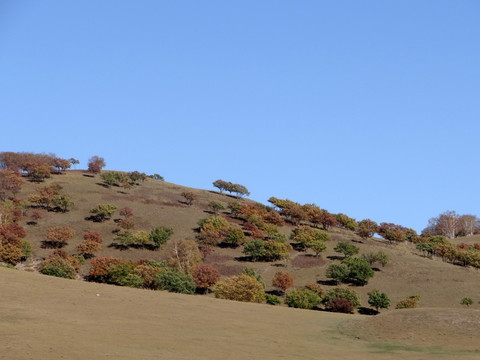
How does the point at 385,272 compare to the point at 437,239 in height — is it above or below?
below

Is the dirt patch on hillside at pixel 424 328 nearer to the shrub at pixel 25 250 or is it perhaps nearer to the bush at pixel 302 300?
the bush at pixel 302 300

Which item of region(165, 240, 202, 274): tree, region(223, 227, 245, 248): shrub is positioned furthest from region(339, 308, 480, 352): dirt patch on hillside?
region(223, 227, 245, 248): shrub

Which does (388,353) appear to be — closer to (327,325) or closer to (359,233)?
(327,325)

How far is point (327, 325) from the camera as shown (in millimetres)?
47938

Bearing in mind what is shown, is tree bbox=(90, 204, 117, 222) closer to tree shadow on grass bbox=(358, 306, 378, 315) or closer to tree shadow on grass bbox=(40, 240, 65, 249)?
tree shadow on grass bbox=(40, 240, 65, 249)

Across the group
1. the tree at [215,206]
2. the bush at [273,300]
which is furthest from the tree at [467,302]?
the tree at [215,206]

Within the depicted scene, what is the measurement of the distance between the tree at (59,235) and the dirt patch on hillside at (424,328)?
63.8 metres

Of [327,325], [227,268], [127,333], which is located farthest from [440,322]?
[227,268]

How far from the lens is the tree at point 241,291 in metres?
67.5

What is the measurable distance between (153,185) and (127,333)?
436ft

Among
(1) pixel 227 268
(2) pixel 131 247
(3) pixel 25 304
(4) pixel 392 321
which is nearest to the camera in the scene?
(3) pixel 25 304

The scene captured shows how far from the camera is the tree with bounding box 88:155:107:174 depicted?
16638 cm

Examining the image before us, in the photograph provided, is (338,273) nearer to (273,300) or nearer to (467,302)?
(273,300)

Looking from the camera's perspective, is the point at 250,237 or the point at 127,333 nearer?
the point at 127,333
